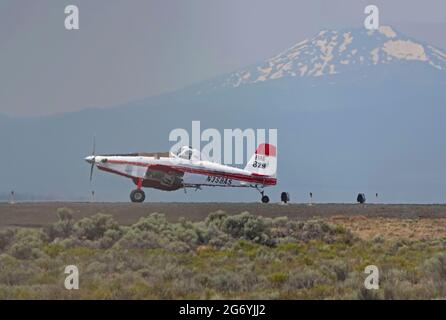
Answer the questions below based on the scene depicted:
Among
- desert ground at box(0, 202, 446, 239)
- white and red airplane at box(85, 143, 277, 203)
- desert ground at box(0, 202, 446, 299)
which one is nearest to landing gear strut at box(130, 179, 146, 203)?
white and red airplane at box(85, 143, 277, 203)

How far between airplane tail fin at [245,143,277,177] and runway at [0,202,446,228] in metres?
12.6

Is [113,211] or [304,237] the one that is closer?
[304,237]

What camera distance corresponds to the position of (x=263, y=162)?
76.9 meters

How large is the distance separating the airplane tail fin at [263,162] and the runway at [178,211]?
41.4ft

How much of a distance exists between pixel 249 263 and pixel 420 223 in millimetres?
23120

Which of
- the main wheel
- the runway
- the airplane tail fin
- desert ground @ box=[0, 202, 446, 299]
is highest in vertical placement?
the airplane tail fin

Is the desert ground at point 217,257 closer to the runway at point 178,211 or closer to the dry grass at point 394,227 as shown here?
the dry grass at point 394,227

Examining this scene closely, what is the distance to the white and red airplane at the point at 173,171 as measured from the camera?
66.6 meters

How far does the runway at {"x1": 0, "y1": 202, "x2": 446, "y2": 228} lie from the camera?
153ft

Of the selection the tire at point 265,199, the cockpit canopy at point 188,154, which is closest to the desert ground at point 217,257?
the cockpit canopy at point 188,154

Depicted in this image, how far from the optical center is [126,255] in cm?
2898

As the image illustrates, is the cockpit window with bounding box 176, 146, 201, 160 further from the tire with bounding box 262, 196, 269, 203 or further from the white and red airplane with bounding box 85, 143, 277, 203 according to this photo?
the tire with bounding box 262, 196, 269, 203
